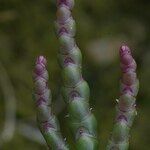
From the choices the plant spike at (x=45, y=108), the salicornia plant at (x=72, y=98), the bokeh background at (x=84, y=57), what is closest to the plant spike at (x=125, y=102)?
the salicornia plant at (x=72, y=98)

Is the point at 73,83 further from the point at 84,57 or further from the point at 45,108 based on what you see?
the point at 84,57

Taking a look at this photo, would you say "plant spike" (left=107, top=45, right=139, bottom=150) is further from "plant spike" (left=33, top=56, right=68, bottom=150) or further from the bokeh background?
the bokeh background

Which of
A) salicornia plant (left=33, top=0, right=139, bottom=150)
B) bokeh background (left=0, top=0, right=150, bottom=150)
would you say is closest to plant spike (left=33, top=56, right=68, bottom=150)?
salicornia plant (left=33, top=0, right=139, bottom=150)

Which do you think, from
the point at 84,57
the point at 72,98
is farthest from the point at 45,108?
the point at 84,57

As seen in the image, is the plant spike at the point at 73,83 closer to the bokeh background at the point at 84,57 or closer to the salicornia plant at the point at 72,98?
the salicornia plant at the point at 72,98

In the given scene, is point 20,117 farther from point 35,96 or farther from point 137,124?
point 35,96
